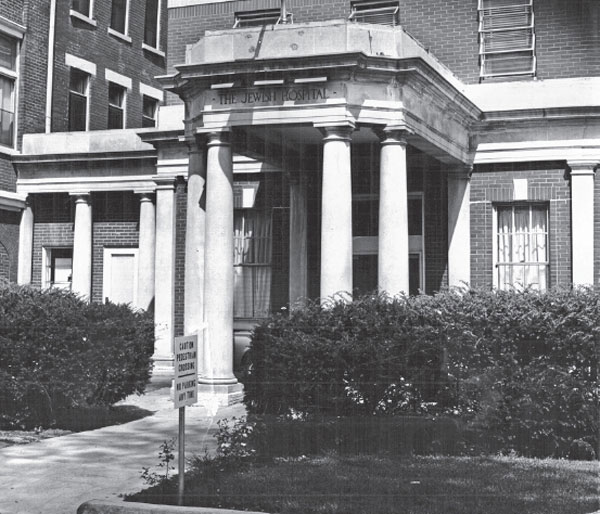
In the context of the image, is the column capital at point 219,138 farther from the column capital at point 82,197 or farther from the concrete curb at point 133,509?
the column capital at point 82,197

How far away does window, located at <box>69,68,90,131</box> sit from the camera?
82.1ft

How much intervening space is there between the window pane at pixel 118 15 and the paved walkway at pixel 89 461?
51.9 ft

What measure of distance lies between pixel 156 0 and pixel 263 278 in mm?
13350

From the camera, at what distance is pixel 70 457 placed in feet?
34.6

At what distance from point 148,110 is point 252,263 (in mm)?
11113

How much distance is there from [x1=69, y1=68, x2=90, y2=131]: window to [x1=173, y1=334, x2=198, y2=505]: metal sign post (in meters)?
18.5

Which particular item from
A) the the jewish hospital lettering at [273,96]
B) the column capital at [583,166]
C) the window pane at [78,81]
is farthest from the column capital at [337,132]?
the window pane at [78,81]

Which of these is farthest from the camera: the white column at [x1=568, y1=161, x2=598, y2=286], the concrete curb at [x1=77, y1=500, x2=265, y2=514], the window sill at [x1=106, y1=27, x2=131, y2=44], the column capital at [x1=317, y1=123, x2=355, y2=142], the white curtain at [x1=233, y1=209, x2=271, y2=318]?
the window sill at [x1=106, y1=27, x2=131, y2=44]

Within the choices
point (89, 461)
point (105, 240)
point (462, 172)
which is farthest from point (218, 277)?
point (105, 240)

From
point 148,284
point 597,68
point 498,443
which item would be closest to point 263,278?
point 148,284

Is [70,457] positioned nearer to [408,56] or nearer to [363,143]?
[408,56]

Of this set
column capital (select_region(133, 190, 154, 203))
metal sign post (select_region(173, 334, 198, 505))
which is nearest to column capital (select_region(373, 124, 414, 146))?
metal sign post (select_region(173, 334, 198, 505))

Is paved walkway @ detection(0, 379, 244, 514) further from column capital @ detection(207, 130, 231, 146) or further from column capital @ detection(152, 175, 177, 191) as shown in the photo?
column capital @ detection(152, 175, 177, 191)

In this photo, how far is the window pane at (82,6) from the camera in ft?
81.8
